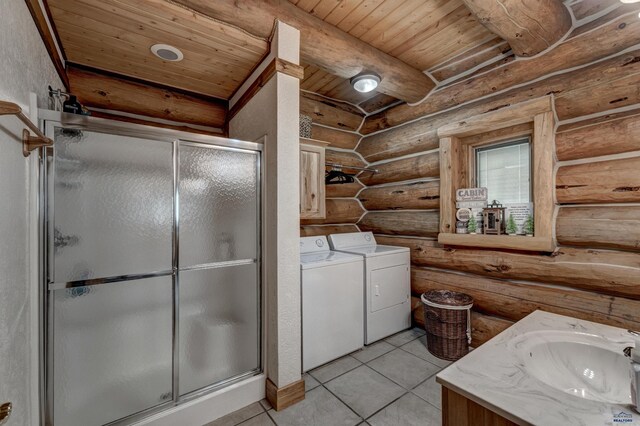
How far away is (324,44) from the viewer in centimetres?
206

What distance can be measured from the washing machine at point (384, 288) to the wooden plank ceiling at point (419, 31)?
71.9 inches

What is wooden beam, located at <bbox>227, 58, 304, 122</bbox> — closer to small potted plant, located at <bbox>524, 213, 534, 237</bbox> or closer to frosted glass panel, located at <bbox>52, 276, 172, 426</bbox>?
frosted glass panel, located at <bbox>52, 276, 172, 426</bbox>

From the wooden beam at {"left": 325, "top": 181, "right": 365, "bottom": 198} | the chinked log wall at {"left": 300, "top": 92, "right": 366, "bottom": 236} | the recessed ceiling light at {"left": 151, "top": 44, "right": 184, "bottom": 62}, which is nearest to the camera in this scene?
the recessed ceiling light at {"left": 151, "top": 44, "right": 184, "bottom": 62}

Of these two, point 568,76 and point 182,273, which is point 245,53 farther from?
point 568,76

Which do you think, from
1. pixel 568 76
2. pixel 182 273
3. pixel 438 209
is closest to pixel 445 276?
pixel 438 209

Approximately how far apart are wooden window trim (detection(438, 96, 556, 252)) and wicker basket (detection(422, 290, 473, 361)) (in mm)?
568

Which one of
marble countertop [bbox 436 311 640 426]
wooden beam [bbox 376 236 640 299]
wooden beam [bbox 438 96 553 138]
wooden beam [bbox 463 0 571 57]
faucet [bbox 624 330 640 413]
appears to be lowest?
marble countertop [bbox 436 311 640 426]

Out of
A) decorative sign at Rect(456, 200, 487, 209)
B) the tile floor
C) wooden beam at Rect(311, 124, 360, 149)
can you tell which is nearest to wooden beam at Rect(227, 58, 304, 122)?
wooden beam at Rect(311, 124, 360, 149)

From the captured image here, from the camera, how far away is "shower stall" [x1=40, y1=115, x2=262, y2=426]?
136cm

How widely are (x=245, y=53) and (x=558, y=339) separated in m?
2.55

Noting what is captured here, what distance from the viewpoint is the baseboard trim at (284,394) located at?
5.82 ft

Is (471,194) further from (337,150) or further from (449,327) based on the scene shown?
(337,150)

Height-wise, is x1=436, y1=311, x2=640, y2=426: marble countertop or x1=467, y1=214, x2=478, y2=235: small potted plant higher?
x1=467, y1=214, x2=478, y2=235: small potted plant

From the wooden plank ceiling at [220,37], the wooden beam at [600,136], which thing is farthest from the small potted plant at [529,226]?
the wooden plank ceiling at [220,37]
